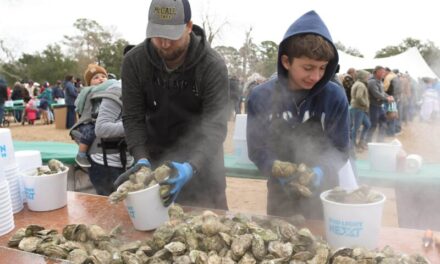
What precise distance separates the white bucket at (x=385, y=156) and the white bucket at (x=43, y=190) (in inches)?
92.6

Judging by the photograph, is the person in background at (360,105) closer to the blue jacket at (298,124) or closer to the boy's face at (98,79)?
the boy's face at (98,79)

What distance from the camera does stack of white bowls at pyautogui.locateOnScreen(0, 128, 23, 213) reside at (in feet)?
5.05

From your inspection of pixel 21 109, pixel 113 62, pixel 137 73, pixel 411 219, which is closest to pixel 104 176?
pixel 137 73

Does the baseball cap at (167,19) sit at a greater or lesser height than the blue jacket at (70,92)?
greater

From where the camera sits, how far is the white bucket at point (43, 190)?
1.69m

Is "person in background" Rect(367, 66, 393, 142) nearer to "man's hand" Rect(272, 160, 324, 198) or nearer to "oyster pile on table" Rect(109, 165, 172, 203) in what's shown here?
"man's hand" Rect(272, 160, 324, 198)

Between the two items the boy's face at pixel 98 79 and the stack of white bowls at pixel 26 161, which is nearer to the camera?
the stack of white bowls at pixel 26 161

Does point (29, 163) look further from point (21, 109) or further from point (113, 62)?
point (113, 62)

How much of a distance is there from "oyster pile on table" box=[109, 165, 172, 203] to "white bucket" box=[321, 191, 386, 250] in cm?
60

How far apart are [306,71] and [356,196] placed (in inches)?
23.2

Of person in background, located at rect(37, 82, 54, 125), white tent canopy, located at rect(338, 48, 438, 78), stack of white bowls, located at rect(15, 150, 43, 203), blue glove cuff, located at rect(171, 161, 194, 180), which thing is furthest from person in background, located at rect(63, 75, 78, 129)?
blue glove cuff, located at rect(171, 161, 194, 180)

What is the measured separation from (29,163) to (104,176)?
1037 millimetres

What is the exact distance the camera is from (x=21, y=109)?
13.5 m

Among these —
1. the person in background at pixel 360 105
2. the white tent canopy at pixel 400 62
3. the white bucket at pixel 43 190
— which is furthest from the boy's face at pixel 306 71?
the white tent canopy at pixel 400 62
